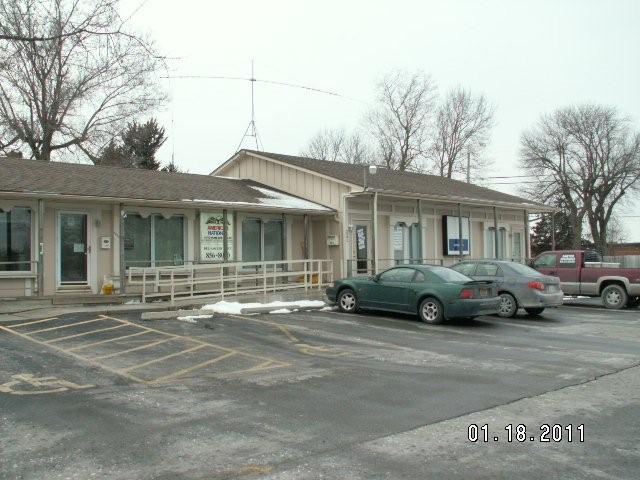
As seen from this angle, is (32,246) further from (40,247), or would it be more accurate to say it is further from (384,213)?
(384,213)

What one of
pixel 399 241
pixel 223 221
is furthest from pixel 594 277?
pixel 223 221

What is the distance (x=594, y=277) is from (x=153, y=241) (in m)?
12.8

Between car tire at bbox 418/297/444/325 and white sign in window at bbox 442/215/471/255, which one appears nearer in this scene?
car tire at bbox 418/297/444/325

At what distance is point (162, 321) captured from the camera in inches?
537

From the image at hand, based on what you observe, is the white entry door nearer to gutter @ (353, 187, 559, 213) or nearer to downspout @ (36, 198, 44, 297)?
downspout @ (36, 198, 44, 297)

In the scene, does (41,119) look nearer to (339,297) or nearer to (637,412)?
(339,297)

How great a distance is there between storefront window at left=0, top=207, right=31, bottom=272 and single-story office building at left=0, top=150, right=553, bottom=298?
24mm

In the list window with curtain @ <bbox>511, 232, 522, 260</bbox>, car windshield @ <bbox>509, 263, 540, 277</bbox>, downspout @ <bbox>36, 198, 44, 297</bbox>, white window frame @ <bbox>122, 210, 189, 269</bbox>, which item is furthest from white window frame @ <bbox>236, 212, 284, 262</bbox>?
window with curtain @ <bbox>511, 232, 522, 260</bbox>

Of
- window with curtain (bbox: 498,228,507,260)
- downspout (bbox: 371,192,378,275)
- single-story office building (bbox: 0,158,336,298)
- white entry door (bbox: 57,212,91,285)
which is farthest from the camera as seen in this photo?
window with curtain (bbox: 498,228,507,260)

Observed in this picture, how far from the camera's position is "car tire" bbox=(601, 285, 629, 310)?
17922 mm

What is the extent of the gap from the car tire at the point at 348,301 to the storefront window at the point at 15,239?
782 cm

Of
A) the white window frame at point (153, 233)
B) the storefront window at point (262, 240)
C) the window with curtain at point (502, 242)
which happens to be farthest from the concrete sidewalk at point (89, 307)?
the window with curtain at point (502, 242)

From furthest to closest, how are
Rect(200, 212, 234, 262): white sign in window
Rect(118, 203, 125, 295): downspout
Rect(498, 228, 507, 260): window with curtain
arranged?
Rect(498, 228, 507, 260): window with curtain < Rect(200, 212, 234, 262): white sign in window < Rect(118, 203, 125, 295): downspout

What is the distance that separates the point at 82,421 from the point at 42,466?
4.19 feet
